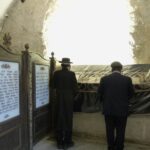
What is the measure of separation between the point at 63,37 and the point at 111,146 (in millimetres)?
2800

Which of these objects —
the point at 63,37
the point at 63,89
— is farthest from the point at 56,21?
the point at 63,89

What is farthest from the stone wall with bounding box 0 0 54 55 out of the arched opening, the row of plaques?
the row of plaques

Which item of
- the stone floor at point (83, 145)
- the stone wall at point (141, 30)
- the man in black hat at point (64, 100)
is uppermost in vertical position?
the stone wall at point (141, 30)

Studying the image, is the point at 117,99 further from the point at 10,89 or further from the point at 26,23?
the point at 26,23

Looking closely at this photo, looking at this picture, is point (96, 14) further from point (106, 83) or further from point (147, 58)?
point (106, 83)

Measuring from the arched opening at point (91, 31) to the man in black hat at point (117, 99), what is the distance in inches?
60.7

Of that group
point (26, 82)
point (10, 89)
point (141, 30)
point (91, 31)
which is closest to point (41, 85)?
point (26, 82)

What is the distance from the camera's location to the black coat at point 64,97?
14.5ft

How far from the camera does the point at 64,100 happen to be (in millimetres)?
4449

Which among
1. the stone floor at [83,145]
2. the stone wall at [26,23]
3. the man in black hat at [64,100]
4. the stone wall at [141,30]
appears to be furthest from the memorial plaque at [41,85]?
the stone wall at [141,30]

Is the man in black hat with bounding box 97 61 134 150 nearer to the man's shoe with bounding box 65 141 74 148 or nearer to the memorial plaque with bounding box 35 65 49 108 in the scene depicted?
the man's shoe with bounding box 65 141 74 148

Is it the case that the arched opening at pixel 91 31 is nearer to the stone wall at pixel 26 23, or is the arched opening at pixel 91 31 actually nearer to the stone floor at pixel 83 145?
the stone wall at pixel 26 23

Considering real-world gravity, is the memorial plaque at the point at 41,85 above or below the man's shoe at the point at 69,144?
above

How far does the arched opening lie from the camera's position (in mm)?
5512
